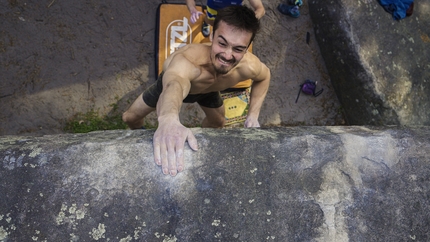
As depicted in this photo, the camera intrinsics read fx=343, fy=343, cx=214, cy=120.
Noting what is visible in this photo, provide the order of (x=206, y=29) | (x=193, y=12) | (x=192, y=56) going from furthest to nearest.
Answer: (x=206, y=29), (x=193, y=12), (x=192, y=56)

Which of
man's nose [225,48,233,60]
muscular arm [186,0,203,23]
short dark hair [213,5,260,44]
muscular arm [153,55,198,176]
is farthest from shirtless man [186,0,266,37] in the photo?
muscular arm [153,55,198,176]

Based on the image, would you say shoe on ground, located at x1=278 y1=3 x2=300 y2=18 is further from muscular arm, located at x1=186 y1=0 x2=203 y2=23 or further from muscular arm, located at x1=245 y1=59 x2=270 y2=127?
muscular arm, located at x1=245 y1=59 x2=270 y2=127

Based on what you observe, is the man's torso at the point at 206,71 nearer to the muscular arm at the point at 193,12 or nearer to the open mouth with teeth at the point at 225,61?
the open mouth with teeth at the point at 225,61

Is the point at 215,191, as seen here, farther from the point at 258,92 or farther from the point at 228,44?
the point at 258,92

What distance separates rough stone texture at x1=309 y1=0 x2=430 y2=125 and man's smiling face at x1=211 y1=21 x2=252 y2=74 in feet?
6.68

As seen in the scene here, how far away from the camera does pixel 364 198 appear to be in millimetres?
1429

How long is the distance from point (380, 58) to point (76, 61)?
10.8 feet

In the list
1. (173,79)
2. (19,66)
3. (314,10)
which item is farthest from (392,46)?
(19,66)

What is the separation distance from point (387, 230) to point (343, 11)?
2946 mm

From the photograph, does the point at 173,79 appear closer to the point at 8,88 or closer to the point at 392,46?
the point at 8,88

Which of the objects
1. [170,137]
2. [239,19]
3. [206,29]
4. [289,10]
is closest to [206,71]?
[239,19]

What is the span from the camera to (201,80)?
253cm

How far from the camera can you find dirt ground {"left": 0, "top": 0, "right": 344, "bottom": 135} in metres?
3.61

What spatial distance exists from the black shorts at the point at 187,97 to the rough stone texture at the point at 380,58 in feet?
5.40
